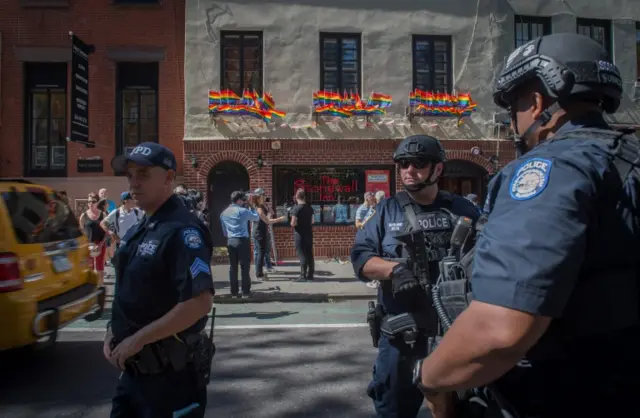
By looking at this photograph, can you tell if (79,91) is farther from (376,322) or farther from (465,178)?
(376,322)

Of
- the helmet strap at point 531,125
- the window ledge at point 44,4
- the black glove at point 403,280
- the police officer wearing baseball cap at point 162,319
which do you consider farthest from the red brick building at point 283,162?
the helmet strap at point 531,125

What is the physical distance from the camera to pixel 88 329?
6840 mm

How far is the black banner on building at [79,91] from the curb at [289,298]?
18.5ft

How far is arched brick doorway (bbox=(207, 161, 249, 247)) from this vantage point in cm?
1330

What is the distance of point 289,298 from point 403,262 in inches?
260

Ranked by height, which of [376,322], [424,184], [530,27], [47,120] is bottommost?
[376,322]

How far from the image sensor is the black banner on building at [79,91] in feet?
38.6

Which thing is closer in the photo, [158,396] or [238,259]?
[158,396]

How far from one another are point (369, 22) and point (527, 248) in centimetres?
1338

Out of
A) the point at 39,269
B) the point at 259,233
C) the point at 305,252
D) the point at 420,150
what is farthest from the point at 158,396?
the point at 259,233

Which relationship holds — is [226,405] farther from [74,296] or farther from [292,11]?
[292,11]

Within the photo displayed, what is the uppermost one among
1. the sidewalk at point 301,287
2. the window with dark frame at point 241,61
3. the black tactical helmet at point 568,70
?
the window with dark frame at point 241,61

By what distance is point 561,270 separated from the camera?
114 centimetres

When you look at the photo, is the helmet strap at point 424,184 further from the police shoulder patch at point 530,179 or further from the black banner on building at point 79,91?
the black banner on building at point 79,91
